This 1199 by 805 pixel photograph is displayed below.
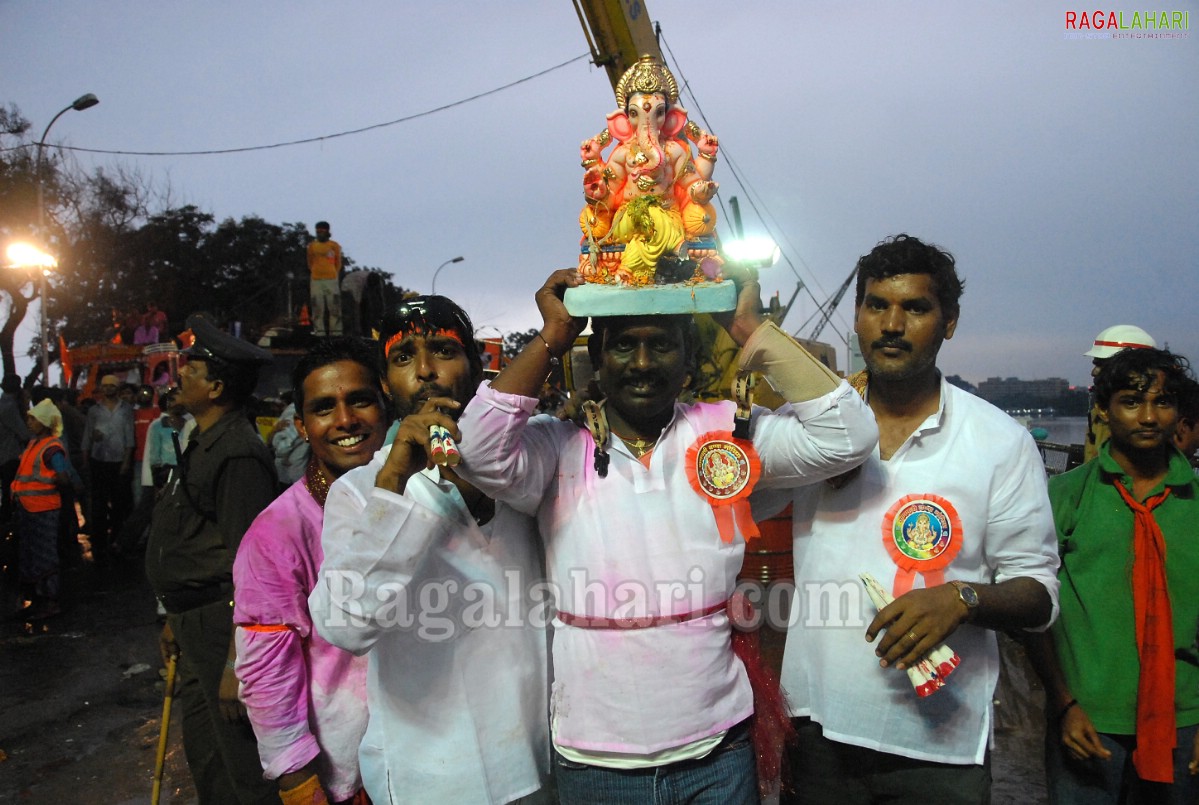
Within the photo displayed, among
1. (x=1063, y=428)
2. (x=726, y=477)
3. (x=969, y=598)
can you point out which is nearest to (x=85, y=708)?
(x=726, y=477)

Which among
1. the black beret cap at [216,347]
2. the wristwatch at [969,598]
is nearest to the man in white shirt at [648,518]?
the wristwatch at [969,598]

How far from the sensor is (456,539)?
86.9 inches

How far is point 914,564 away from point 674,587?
0.71 m

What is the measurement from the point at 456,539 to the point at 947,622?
1286 mm

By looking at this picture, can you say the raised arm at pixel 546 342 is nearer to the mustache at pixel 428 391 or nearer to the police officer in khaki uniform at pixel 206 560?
the mustache at pixel 428 391

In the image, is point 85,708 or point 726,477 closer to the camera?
point 726,477

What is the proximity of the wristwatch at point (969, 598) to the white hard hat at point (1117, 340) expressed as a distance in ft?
10.1

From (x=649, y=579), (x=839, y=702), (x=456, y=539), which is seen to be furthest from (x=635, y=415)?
(x=839, y=702)

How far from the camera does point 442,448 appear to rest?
191 centimetres

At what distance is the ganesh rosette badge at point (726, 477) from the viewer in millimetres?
2164

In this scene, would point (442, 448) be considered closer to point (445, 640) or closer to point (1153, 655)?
point (445, 640)

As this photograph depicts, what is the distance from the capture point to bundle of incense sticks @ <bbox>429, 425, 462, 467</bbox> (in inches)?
74.9

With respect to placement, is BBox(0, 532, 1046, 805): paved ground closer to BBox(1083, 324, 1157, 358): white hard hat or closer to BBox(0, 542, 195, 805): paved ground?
BBox(0, 542, 195, 805): paved ground

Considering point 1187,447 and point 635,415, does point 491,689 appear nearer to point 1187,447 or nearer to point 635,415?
point 635,415
